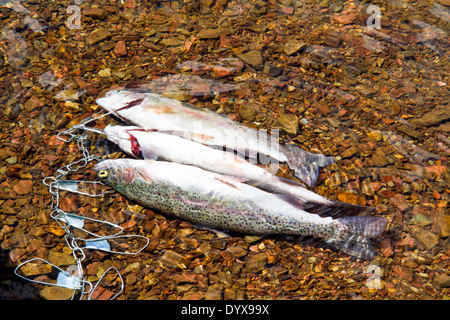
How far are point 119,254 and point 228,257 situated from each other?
0.90m

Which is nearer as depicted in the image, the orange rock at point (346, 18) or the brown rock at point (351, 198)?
the brown rock at point (351, 198)

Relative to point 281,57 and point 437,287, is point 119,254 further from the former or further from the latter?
point 281,57

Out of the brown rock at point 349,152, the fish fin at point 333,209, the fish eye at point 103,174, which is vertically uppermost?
the fish eye at point 103,174

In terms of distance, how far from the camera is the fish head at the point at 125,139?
12.1 feet

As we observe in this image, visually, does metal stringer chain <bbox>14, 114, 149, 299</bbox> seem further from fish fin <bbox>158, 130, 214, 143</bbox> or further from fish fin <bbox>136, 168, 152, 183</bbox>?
fish fin <bbox>158, 130, 214, 143</bbox>

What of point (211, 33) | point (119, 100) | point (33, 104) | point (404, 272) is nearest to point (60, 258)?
point (119, 100)

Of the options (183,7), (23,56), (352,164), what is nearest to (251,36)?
(183,7)

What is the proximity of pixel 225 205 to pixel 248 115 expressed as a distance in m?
1.20

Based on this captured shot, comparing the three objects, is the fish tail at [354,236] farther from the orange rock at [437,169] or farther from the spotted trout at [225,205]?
the orange rock at [437,169]

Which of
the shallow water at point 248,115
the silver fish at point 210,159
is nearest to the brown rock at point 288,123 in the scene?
the shallow water at point 248,115

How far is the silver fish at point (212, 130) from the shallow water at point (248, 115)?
0.15 m

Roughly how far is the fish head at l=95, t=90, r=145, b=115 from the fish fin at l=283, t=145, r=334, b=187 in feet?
5.03

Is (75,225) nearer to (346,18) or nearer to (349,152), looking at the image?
(349,152)

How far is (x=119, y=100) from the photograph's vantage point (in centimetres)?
401
